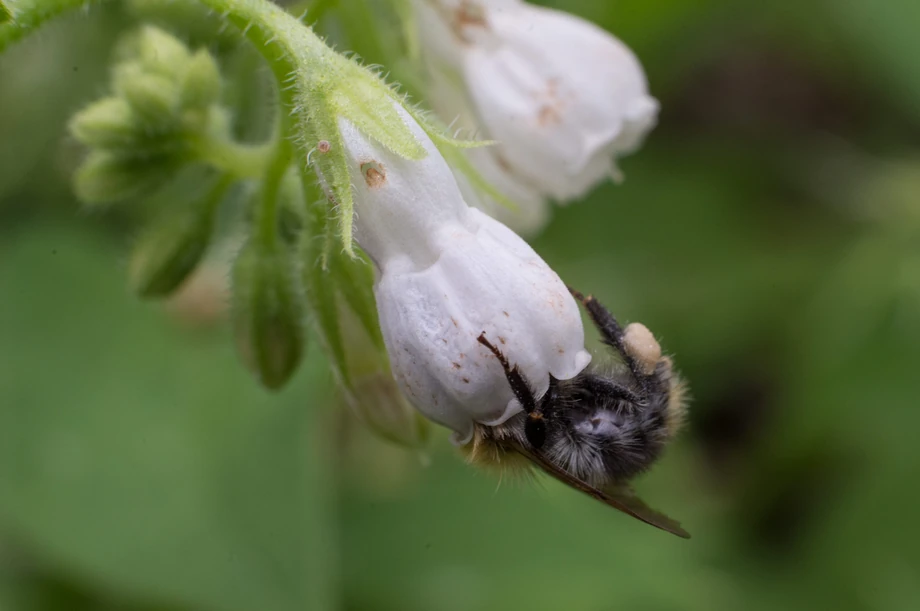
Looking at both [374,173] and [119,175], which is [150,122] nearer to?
[119,175]

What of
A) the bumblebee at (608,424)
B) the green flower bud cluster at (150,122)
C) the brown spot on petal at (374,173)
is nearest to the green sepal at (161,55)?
the green flower bud cluster at (150,122)

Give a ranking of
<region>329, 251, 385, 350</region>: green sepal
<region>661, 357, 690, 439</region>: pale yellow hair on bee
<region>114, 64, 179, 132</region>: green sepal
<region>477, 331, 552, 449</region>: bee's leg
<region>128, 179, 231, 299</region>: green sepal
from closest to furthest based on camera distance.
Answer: <region>477, 331, 552, 449</region>: bee's leg < <region>329, 251, 385, 350</region>: green sepal < <region>661, 357, 690, 439</region>: pale yellow hair on bee < <region>114, 64, 179, 132</region>: green sepal < <region>128, 179, 231, 299</region>: green sepal

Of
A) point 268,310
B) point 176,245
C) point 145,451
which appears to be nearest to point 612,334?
point 268,310

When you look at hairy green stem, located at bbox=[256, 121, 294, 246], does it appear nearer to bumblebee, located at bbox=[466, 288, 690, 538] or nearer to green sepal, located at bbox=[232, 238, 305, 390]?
green sepal, located at bbox=[232, 238, 305, 390]

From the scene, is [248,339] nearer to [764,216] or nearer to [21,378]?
[21,378]

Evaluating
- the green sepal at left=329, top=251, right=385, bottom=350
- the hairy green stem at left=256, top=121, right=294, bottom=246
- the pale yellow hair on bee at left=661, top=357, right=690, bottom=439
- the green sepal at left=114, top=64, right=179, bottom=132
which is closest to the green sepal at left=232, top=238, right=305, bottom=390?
the hairy green stem at left=256, top=121, right=294, bottom=246

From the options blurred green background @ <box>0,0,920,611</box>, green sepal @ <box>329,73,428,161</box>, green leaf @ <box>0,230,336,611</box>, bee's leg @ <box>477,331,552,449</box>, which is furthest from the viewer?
blurred green background @ <box>0,0,920,611</box>

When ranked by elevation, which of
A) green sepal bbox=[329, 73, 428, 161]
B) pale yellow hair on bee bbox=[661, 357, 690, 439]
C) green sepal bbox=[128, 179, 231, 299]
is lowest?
green sepal bbox=[128, 179, 231, 299]

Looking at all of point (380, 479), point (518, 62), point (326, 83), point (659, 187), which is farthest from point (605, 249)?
point (326, 83)

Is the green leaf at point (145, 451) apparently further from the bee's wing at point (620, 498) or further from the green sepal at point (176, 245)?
the bee's wing at point (620, 498)
